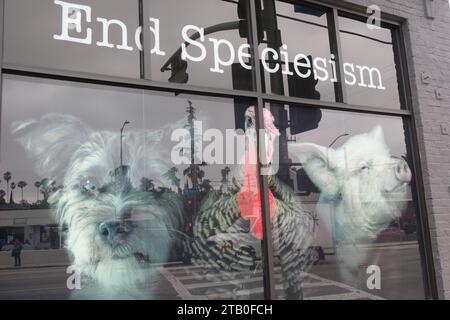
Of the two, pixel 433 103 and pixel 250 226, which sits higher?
pixel 433 103

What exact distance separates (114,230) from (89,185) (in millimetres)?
417

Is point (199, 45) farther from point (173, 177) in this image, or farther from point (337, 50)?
point (337, 50)

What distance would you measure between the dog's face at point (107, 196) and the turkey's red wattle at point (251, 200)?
0.63m

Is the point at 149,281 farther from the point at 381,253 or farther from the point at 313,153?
the point at 381,253

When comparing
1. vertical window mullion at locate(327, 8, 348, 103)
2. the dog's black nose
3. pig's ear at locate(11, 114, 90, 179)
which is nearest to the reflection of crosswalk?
the dog's black nose

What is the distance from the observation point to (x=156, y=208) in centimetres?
378

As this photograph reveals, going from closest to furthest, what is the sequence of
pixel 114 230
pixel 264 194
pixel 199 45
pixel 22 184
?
pixel 22 184 < pixel 114 230 < pixel 264 194 < pixel 199 45

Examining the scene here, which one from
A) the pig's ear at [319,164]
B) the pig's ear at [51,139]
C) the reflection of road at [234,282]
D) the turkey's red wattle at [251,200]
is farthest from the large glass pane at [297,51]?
the pig's ear at [51,139]

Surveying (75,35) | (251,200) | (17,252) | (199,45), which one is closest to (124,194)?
(17,252)

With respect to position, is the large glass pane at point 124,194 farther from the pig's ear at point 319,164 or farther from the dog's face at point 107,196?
the pig's ear at point 319,164

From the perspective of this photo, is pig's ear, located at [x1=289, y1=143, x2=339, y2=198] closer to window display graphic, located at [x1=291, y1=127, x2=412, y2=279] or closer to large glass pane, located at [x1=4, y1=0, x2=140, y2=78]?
window display graphic, located at [x1=291, y1=127, x2=412, y2=279]

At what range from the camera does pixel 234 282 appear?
3.98 m

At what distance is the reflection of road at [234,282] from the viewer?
3.27 meters

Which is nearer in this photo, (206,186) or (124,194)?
(124,194)
